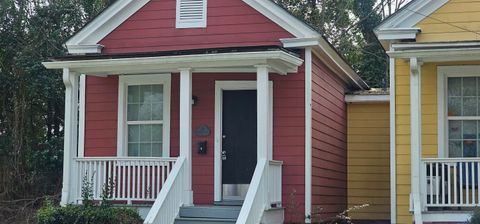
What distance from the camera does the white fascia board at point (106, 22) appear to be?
13148mm

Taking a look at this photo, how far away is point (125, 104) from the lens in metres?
13.1

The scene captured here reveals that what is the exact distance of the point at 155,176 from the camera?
12.4 meters

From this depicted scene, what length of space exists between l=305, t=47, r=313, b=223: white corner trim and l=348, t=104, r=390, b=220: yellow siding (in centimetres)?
350

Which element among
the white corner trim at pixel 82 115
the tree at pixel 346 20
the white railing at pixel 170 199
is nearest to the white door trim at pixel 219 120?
the white railing at pixel 170 199

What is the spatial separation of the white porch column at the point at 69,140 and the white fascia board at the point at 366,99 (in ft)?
20.9

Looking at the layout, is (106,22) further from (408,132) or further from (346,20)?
(346,20)

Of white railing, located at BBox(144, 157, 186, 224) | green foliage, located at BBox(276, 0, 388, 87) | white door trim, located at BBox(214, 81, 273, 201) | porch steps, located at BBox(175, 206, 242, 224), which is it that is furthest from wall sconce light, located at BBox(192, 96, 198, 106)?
green foliage, located at BBox(276, 0, 388, 87)

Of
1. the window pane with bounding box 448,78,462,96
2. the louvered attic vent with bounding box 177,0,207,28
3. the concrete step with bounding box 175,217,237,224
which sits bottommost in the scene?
the concrete step with bounding box 175,217,237,224

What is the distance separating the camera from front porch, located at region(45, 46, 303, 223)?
35.8 ft

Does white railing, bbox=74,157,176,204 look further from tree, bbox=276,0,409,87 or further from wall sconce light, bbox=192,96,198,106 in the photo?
tree, bbox=276,0,409,87

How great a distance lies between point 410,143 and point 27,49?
1110cm

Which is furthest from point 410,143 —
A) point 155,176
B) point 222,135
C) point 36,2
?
point 36,2

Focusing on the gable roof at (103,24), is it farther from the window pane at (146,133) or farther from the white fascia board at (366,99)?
the white fascia board at (366,99)

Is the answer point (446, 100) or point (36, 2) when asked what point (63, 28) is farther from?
point (446, 100)
